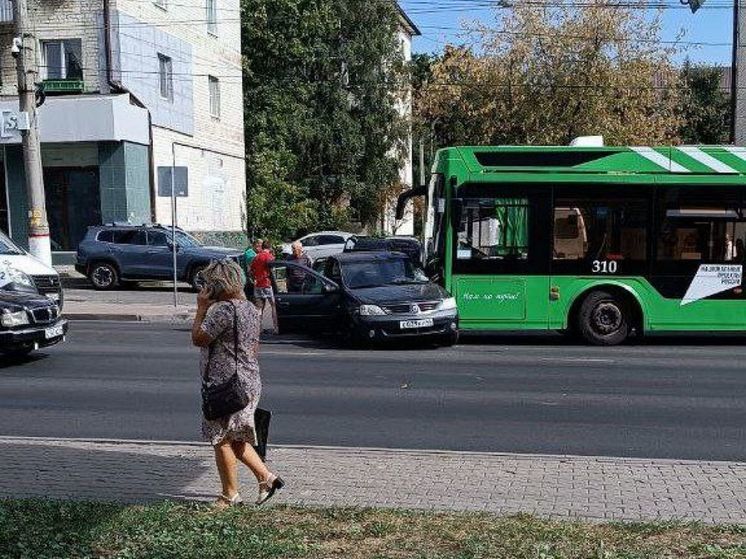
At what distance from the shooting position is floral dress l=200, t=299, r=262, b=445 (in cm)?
562

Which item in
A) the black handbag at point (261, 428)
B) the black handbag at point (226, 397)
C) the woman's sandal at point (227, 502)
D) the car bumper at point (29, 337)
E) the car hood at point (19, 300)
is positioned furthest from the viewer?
the car hood at point (19, 300)

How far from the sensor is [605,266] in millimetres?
14570

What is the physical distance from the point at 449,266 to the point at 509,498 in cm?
910

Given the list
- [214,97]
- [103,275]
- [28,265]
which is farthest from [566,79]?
[28,265]

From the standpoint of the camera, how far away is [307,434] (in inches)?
323

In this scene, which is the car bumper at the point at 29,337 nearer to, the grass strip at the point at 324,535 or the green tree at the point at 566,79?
the grass strip at the point at 324,535

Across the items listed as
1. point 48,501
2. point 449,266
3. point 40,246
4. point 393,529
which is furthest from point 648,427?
point 40,246

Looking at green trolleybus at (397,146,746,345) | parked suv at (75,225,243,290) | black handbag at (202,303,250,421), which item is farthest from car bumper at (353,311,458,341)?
parked suv at (75,225,243,290)

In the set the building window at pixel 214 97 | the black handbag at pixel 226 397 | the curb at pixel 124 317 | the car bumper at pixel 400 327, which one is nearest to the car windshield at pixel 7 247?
the curb at pixel 124 317

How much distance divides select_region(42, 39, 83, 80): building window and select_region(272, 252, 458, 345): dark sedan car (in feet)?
49.2

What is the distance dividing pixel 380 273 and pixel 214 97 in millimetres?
23165

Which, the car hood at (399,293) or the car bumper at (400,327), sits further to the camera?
the car hood at (399,293)

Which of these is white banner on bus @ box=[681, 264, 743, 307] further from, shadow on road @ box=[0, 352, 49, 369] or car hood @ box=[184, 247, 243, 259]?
car hood @ box=[184, 247, 243, 259]

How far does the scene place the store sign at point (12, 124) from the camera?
20266mm
